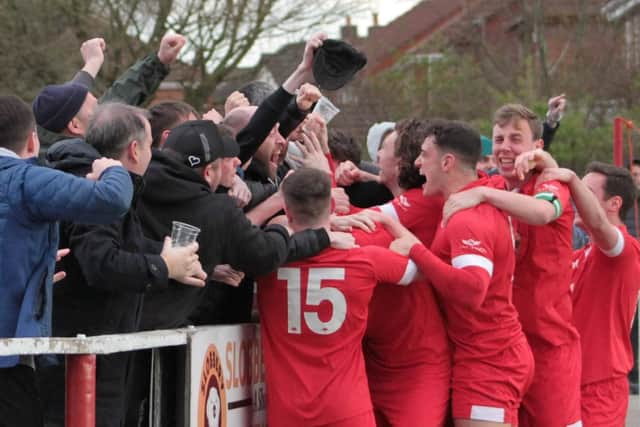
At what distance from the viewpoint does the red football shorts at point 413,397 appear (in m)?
5.90

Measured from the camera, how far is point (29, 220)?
4.52 meters

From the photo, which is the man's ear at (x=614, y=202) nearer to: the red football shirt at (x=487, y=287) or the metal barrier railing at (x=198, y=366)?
the red football shirt at (x=487, y=287)

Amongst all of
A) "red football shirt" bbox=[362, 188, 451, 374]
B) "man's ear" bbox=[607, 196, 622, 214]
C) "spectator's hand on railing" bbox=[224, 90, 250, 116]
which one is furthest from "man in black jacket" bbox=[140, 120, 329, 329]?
"man's ear" bbox=[607, 196, 622, 214]

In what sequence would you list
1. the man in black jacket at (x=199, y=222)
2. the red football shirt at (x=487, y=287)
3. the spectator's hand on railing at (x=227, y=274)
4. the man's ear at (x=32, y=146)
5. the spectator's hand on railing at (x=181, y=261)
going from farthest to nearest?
the red football shirt at (x=487, y=287) → the spectator's hand on railing at (x=227, y=274) → the man in black jacket at (x=199, y=222) → the spectator's hand on railing at (x=181, y=261) → the man's ear at (x=32, y=146)

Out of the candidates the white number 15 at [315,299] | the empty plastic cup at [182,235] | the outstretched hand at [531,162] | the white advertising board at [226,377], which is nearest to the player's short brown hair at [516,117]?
the outstretched hand at [531,162]

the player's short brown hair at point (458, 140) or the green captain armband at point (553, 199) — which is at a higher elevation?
the player's short brown hair at point (458, 140)

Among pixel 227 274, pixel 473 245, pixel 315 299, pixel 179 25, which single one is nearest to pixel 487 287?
pixel 473 245

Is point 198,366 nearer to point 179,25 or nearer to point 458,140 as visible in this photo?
point 458,140

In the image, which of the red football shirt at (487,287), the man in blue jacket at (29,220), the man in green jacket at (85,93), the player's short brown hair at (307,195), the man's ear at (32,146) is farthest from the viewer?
the red football shirt at (487,287)

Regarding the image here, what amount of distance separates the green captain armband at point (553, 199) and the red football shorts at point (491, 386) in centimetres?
75

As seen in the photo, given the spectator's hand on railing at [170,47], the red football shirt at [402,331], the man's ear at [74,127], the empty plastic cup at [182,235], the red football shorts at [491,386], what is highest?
the spectator's hand on railing at [170,47]

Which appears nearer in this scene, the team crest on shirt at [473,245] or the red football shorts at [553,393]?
the team crest on shirt at [473,245]

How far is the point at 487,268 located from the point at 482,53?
113 ft

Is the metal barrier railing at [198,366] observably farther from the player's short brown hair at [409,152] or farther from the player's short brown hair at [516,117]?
the player's short brown hair at [516,117]
